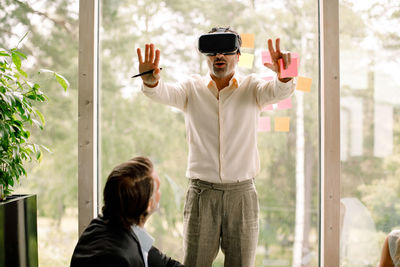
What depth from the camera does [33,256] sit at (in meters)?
1.96

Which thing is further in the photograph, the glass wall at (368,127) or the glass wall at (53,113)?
the glass wall at (53,113)

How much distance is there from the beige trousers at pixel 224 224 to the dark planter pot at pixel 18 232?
2.68 ft

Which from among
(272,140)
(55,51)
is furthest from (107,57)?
(272,140)

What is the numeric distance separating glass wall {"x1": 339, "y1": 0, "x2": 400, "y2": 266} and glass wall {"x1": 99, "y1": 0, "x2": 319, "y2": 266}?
0.18m

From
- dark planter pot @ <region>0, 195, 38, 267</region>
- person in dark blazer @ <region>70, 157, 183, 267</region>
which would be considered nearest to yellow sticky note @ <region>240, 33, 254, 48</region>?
person in dark blazer @ <region>70, 157, 183, 267</region>

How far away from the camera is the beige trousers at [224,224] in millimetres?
1834

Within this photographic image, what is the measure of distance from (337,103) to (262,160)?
1.84ft

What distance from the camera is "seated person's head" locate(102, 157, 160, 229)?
1300 mm

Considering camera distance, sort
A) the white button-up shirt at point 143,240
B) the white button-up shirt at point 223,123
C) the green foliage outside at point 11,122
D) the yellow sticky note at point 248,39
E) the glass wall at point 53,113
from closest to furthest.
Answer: the white button-up shirt at point 143,240 < the green foliage outside at point 11,122 < the white button-up shirt at point 223,123 < the yellow sticky note at point 248,39 < the glass wall at point 53,113

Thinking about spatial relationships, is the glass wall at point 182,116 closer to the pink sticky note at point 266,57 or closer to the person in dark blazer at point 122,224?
the pink sticky note at point 266,57

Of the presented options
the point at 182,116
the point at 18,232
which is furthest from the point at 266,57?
the point at 18,232

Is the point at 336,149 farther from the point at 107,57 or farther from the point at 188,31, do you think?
the point at 107,57

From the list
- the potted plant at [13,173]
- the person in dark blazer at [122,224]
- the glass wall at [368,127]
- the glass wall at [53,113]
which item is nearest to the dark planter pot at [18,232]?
the potted plant at [13,173]

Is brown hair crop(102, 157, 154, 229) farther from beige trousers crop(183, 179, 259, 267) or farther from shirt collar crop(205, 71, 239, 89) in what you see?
shirt collar crop(205, 71, 239, 89)
